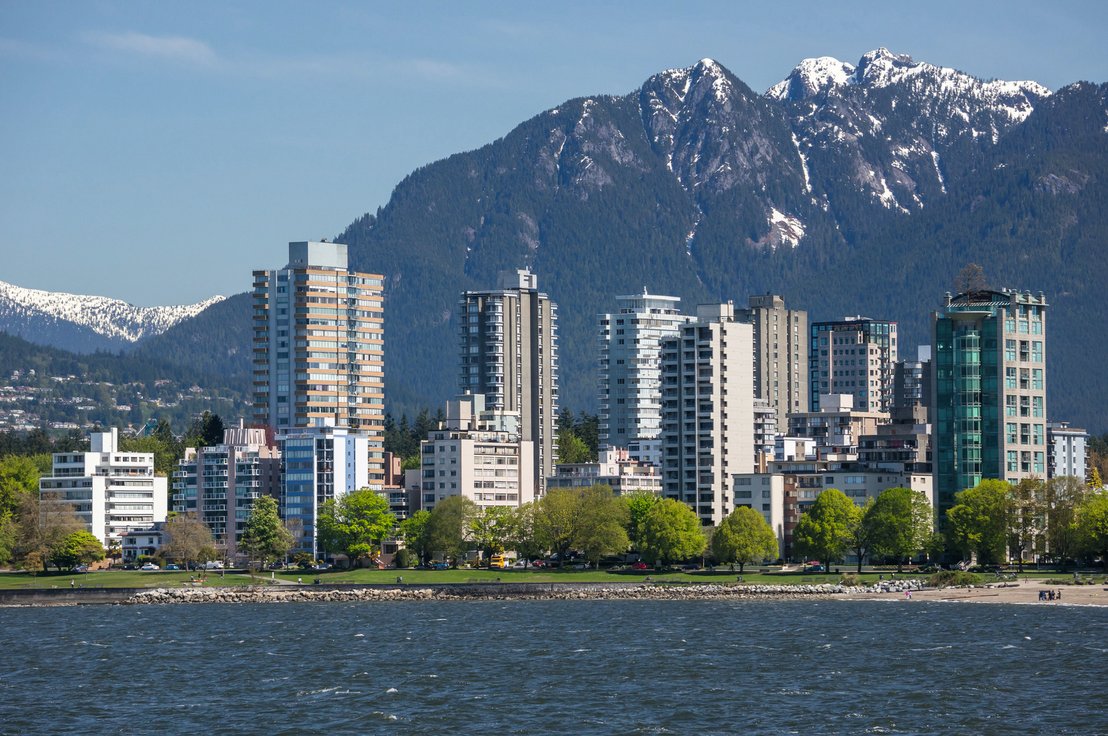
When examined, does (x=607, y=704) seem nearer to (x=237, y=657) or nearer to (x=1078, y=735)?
(x=1078, y=735)

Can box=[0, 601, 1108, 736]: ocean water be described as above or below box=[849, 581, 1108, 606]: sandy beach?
below

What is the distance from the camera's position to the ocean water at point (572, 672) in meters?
106

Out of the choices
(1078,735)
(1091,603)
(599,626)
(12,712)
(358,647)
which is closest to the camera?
(1078,735)

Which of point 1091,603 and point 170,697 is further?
point 1091,603

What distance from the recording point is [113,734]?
102312mm

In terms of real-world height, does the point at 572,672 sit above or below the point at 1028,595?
A: below

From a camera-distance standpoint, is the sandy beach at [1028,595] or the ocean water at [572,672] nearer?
the ocean water at [572,672]

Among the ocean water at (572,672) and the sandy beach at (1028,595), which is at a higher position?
the sandy beach at (1028,595)

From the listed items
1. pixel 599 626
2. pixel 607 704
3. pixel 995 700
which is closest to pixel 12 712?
pixel 607 704

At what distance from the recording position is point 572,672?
131 m

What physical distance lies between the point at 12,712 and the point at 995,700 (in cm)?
5725

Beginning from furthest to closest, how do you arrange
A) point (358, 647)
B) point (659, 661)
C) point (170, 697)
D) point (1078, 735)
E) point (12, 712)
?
point (358, 647) → point (659, 661) → point (170, 697) → point (12, 712) → point (1078, 735)

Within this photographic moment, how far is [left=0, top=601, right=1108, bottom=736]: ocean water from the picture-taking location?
348 ft

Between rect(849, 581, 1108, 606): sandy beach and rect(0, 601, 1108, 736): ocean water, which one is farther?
rect(849, 581, 1108, 606): sandy beach
